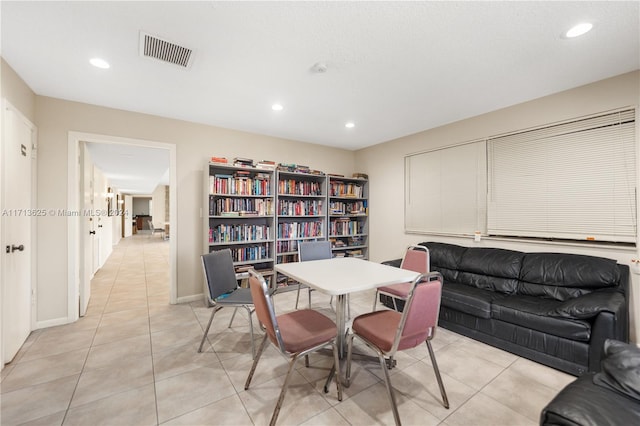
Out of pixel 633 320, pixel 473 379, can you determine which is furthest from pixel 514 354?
pixel 633 320

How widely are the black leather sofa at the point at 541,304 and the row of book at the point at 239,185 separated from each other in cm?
289

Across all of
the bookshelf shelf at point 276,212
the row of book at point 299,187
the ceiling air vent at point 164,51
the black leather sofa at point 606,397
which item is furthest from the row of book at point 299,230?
the black leather sofa at point 606,397

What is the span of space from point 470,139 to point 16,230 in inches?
202

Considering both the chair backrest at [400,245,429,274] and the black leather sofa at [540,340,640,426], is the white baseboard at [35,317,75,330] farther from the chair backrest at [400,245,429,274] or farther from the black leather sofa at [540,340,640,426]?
the black leather sofa at [540,340,640,426]

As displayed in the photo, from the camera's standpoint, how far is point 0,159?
2.14 metres

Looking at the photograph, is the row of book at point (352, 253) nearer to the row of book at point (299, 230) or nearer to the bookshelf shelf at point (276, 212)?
the bookshelf shelf at point (276, 212)

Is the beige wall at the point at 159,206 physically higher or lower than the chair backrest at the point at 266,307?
higher

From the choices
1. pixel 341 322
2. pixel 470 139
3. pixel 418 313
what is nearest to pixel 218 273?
pixel 341 322

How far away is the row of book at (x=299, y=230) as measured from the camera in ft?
14.8

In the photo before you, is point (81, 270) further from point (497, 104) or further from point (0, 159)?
point (497, 104)

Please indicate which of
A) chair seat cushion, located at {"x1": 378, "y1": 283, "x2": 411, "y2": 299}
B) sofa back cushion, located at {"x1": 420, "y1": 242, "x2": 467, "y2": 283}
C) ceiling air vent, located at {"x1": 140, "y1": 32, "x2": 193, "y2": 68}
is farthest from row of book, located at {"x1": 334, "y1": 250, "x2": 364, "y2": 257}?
ceiling air vent, located at {"x1": 140, "y1": 32, "x2": 193, "y2": 68}

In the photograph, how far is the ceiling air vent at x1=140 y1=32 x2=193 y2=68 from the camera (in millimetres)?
2014

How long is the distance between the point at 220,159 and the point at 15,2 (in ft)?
7.54

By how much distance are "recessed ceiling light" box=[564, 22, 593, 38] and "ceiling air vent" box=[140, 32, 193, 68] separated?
2834 millimetres
